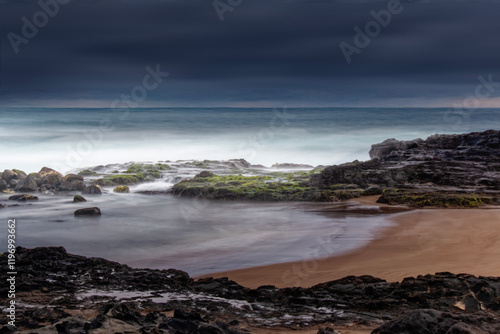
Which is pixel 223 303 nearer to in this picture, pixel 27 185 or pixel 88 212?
pixel 88 212

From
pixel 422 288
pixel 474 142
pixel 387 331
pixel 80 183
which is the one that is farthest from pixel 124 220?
pixel 474 142

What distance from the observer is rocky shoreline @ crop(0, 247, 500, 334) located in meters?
4.13

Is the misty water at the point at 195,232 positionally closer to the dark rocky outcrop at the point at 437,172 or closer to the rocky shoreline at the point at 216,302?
the rocky shoreline at the point at 216,302

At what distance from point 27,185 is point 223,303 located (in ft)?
46.3

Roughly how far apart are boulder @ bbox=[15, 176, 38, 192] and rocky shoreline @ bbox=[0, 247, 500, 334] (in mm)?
11350

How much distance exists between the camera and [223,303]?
17.7 feet

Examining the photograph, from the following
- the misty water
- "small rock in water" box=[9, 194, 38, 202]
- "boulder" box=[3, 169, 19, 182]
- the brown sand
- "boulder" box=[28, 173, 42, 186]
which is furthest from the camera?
"boulder" box=[3, 169, 19, 182]

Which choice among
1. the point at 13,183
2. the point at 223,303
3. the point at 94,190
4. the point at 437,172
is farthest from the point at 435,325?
the point at 13,183

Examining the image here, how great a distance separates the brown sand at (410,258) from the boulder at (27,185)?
12.1 metres

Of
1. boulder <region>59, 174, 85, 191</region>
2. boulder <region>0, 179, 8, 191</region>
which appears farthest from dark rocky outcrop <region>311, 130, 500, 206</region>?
boulder <region>0, 179, 8, 191</region>

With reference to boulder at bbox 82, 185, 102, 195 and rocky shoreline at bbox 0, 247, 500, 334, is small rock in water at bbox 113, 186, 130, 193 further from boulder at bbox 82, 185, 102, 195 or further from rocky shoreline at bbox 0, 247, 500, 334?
rocky shoreline at bbox 0, 247, 500, 334

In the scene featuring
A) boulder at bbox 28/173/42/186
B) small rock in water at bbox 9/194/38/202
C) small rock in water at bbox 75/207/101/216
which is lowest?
small rock in water at bbox 75/207/101/216

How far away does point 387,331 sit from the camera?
12.8ft

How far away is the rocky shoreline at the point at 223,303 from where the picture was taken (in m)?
4.13
